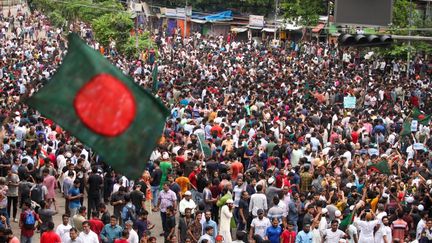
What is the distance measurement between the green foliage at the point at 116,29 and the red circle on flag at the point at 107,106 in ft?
123

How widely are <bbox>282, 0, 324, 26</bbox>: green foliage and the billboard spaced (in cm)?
2106

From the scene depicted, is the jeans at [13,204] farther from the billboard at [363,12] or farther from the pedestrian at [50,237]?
the billboard at [363,12]

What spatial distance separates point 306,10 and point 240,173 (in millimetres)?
26543

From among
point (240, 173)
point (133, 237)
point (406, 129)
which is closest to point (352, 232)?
point (133, 237)

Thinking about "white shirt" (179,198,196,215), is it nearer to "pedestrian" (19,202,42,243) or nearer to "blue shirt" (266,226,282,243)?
"blue shirt" (266,226,282,243)

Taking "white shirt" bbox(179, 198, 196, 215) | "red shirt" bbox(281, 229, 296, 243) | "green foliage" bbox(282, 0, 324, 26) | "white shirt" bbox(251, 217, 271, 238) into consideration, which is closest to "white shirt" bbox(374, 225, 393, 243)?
"red shirt" bbox(281, 229, 296, 243)

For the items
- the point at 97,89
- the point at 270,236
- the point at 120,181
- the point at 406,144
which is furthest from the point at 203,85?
the point at 97,89

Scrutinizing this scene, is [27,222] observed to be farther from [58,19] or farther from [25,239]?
[58,19]

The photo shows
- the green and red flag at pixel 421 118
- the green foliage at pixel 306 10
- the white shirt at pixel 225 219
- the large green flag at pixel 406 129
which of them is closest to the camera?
the white shirt at pixel 225 219

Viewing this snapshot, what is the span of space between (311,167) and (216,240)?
17.9 feet

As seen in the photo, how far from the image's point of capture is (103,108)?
9148 mm

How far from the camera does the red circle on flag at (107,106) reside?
9.15 meters

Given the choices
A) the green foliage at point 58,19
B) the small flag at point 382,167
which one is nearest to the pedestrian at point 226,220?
the small flag at point 382,167

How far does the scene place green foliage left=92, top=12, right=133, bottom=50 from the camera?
46.7 m
